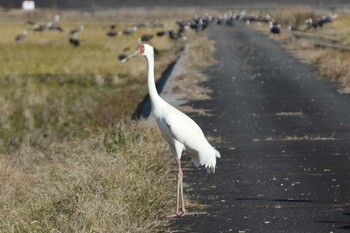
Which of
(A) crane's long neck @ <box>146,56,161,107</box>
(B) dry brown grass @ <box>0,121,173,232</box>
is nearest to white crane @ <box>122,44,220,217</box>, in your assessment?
(A) crane's long neck @ <box>146,56,161,107</box>

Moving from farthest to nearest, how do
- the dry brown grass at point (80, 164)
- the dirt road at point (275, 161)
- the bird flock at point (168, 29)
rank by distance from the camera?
the bird flock at point (168, 29)
the dirt road at point (275, 161)
the dry brown grass at point (80, 164)

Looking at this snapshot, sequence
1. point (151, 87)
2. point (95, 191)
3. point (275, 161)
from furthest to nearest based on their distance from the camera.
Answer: point (275, 161), point (151, 87), point (95, 191)

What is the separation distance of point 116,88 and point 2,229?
76.1ft

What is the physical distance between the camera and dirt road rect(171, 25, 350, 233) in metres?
10.7

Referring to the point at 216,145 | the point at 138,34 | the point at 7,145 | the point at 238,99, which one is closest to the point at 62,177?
the point at 216,145

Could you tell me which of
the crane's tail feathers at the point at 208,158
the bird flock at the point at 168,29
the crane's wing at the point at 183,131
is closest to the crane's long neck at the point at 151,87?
the crane's wing at the point at 183,131

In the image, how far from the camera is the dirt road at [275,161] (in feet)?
35.2

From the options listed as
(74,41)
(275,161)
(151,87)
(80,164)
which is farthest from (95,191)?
(74,41)

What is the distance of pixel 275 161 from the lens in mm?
14383

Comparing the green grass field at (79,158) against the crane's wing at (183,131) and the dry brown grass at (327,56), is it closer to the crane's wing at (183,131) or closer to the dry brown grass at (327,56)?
the crane's wing at (183,131)

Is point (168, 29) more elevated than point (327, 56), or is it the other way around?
point (327, 56)

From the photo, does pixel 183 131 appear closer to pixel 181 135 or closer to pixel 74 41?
pixel 181 135

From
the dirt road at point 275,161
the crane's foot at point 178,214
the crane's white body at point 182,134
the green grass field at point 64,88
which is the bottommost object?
the green grass field at point 64,88

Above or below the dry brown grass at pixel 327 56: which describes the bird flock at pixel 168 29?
below
